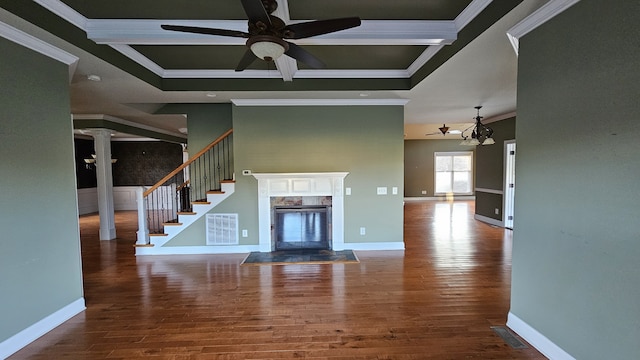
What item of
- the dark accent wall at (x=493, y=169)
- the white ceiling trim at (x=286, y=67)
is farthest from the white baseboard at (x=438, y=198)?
the white ceiling trim at (x=286, y=67)

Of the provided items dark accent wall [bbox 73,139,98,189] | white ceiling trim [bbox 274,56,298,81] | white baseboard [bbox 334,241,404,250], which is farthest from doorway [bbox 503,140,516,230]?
dark accent wall [bbox 73,139,98,189]

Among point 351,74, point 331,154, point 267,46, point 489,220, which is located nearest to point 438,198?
point 489,220

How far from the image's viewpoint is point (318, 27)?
6.40ft

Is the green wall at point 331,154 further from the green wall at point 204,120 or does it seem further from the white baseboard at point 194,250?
the green wall at point 204,120

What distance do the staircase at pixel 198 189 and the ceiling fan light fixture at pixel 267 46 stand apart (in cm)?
305

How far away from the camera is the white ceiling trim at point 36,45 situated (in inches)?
85.7

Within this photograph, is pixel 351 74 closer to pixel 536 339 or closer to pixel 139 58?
pixel 139 58

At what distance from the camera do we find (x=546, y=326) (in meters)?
2.12

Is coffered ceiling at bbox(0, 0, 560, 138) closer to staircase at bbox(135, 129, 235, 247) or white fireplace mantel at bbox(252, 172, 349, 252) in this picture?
staircase at bbox(135, 129, 235, 247)

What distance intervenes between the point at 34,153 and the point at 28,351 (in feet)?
5.64

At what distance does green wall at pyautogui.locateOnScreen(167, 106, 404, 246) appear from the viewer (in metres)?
4.68

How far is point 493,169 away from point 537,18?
19.1ft

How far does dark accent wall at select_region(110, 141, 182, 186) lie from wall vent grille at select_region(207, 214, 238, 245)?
271 inches

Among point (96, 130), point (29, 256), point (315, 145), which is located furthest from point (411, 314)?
point (96, 130)
